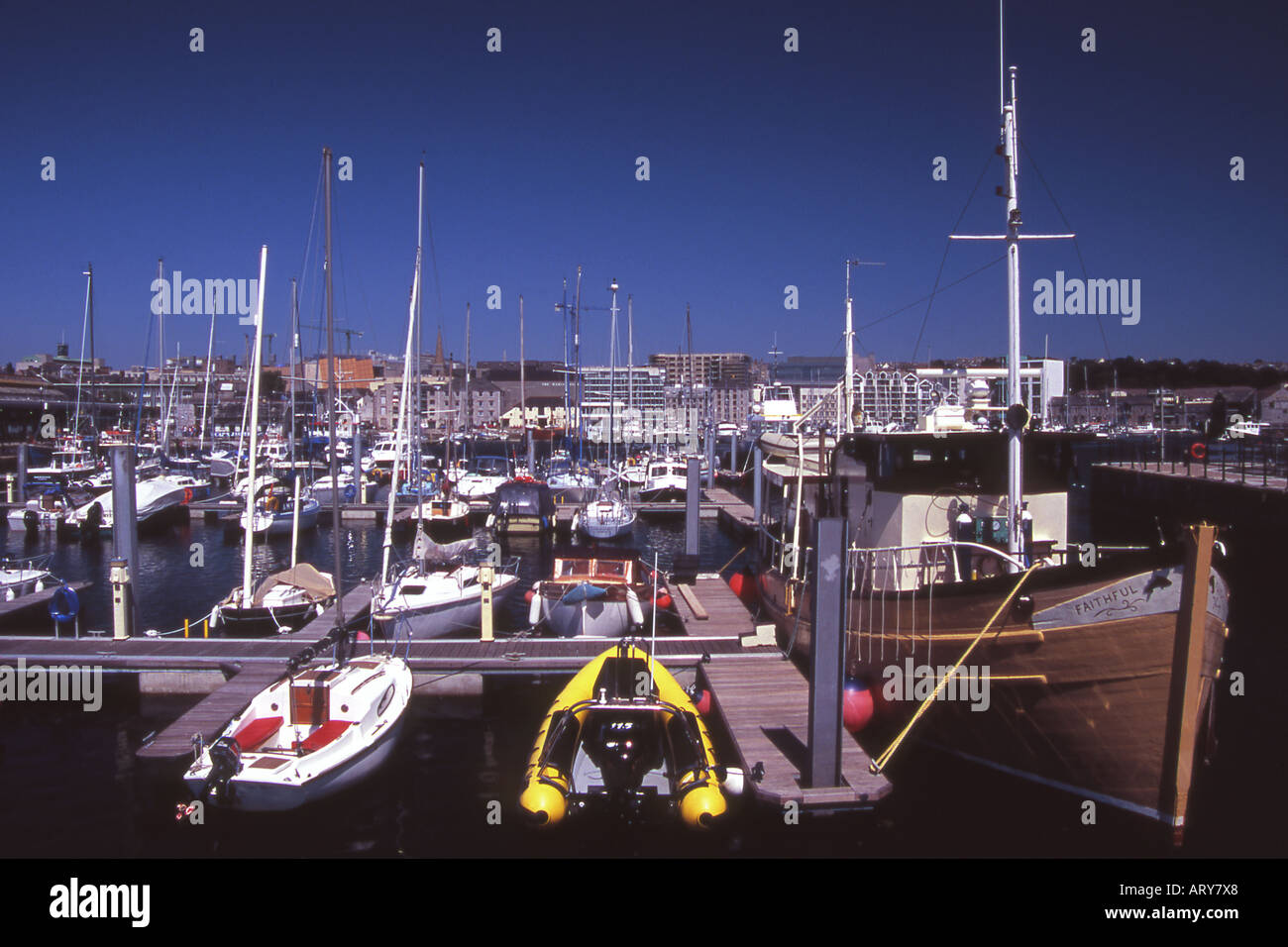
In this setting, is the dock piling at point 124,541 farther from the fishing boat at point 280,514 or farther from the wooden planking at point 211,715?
the fishing boat at point 280,514

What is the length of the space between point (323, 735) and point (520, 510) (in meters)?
28.0

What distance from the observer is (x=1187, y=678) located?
9641 millimetres

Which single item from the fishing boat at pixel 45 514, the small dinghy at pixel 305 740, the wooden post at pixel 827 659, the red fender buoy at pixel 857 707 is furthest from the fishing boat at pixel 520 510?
the wooden post at pixel 827 659

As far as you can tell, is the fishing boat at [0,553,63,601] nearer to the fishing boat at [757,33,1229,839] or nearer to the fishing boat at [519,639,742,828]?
the fishing boat at [519,639,742,828]

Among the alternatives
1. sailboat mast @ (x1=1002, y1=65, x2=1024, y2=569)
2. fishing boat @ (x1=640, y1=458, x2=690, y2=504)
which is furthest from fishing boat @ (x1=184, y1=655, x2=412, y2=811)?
fishing boat @ (x1=640, y1=458, x2=690, y2=504)

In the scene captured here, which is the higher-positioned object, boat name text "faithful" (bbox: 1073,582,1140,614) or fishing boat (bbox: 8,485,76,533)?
boat name text "faithful" (bbox: 1073,582,1140,614)

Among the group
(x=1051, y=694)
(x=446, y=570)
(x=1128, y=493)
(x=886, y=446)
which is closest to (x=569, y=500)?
(x=446, y=570)

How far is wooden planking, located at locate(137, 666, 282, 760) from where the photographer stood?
12125 mm

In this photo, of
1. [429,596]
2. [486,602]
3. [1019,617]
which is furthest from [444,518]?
[1019,617]

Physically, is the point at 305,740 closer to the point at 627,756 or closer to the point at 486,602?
the point at 627,756

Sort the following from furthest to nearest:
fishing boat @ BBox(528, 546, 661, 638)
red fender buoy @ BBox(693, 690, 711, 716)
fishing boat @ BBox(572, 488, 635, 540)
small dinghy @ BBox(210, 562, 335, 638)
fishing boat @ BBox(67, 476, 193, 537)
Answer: fishing boat @ BBox(67, 476, 193, 537)
fishing boat @ BBox(572, 488, 635, 540)
small dinghy @ BBox(210, 562, 335, 638)
fishing boat @ BBox(528, 546, 661, 638)
red fender buoy @ BBox(693, 690, 711, 716)

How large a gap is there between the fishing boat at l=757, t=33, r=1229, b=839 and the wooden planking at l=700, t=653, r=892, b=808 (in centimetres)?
82

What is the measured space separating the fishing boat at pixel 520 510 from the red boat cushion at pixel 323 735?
27.1m

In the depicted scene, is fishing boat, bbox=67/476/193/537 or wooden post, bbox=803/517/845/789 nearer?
wooden post, bbox=803/517/845/789
